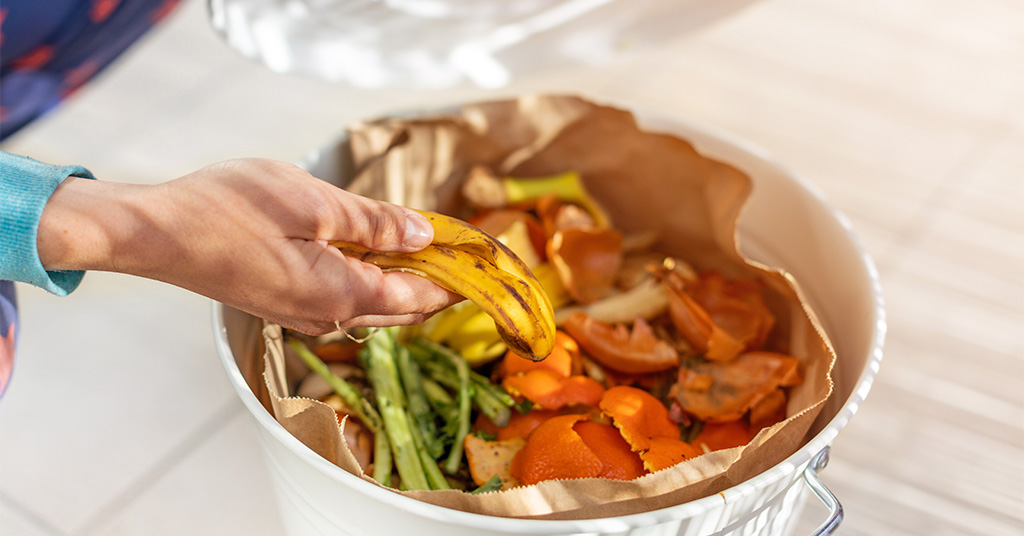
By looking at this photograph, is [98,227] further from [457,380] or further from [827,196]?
[827,196]

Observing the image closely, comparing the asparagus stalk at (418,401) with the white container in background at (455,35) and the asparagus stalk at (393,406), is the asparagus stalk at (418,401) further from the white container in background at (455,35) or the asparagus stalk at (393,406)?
the white container in background at (455,35)

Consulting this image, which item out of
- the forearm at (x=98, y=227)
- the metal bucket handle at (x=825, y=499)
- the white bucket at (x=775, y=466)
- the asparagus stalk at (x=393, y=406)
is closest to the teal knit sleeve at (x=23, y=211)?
the forearm at (x=98, y=227)

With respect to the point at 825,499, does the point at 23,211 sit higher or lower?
higher

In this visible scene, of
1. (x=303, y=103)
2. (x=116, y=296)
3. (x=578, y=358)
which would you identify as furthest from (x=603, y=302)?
(x=303, y=103)

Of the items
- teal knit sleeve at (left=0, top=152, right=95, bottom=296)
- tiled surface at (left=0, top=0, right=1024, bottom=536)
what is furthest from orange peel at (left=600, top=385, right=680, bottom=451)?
teal knit sleeve at (left=0, top=152, right=95, bottom=296)

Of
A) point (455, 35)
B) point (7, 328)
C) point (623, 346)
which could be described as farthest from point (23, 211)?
A: point (455, 35)

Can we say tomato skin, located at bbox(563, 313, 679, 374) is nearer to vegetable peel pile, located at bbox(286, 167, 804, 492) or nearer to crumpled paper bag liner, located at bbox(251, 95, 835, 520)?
vegetable peel pile, located at bbox(286, 167, 804, 492)

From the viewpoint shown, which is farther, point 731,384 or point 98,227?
point 731,384
